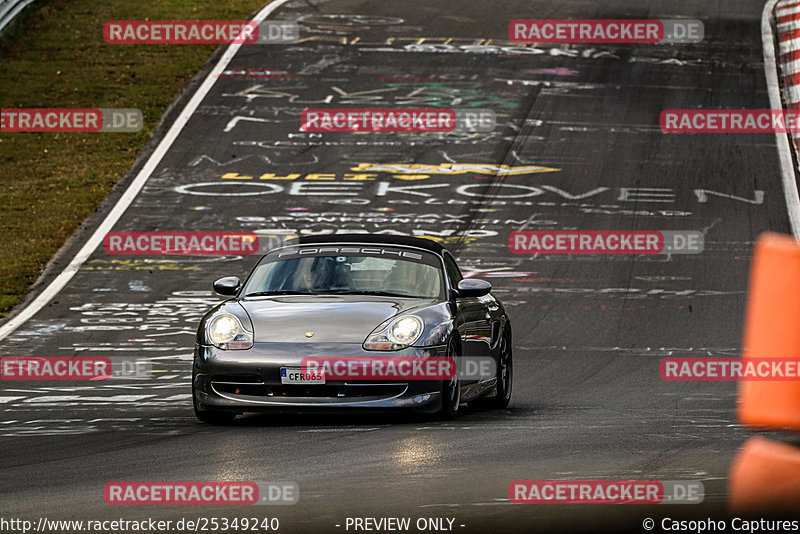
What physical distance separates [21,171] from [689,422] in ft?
56.8

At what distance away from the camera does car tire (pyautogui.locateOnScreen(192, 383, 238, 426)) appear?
8.92m

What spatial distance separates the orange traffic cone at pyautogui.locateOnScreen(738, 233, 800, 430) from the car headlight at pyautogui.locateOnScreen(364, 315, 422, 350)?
5.06 metres

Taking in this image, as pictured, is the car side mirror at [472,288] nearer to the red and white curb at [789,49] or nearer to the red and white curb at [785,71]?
the red and white curb at [785,71]

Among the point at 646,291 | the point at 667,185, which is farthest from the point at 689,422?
the point at 667,185

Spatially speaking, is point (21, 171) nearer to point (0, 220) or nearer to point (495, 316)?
point (0, 220)

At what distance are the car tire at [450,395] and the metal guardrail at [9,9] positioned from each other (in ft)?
81.4

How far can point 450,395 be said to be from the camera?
29.4 feet

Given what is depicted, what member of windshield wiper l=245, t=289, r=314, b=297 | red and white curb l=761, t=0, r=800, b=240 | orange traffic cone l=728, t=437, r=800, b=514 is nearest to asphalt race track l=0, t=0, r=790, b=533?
red and white curb l=761, t=0, r=800, b=240

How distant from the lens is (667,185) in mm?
21672

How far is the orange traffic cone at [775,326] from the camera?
12.2ft

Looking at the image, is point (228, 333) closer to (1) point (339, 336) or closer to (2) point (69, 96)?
(1) point (339, 336)

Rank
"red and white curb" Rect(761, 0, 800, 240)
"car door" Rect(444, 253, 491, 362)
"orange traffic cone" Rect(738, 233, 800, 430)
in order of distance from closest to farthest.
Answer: "orange traffic cone" Rect(738, 233, 800, 430)
"car door" Rect(444, 253, 491, 362)
"red and white curb" Rect(761, 0, 800, 240)

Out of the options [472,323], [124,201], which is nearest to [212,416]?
[472,323]

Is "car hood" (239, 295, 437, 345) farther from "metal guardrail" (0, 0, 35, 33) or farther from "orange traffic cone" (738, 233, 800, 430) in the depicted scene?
"metal guardrail" (0, 0, 35, 33)
